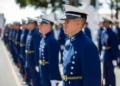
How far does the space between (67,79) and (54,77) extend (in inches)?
79.1

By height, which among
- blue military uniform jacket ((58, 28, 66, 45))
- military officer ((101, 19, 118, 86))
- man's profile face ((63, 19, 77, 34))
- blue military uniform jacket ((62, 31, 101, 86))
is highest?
man's profile face ((63, 19, 77, 34))

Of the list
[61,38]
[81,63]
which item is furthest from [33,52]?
[61,38]

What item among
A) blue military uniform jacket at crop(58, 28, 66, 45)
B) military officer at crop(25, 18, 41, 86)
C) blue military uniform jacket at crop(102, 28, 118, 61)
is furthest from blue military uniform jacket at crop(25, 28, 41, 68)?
blue military uniform jacket at crop(58, 28, 66, 45)

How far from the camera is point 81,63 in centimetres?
408

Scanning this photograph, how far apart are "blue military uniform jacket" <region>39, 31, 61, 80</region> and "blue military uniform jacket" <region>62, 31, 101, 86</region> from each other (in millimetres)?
1938

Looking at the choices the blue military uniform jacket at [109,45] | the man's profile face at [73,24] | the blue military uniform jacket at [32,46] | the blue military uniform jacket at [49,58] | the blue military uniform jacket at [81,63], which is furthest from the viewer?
the blue military uniform jacket at [109,45]

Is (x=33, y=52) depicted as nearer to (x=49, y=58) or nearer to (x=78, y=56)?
(x=49, y=58)

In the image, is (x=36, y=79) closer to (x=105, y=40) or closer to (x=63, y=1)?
(x=105, y=40)

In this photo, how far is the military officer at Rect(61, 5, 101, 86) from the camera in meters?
3.98

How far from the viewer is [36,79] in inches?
343

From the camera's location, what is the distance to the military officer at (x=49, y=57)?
20.6 feet

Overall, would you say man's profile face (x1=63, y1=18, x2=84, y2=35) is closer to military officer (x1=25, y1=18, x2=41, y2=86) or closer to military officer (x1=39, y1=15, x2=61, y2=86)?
military officer (x1=39, y1=15, x2=61, y2=86)

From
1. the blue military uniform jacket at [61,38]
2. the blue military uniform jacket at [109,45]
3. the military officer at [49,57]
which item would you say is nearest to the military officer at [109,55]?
the blue military uniform jacket at [109,45]

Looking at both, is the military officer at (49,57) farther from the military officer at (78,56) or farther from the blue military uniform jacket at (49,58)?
the military officer at (78,56)
